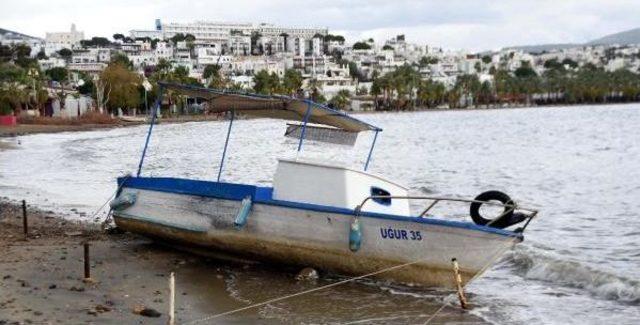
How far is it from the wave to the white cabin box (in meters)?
3.43

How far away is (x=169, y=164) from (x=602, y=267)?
99.0ft

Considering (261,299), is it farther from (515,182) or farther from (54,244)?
(515,182)

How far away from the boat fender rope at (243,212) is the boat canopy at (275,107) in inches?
75.2

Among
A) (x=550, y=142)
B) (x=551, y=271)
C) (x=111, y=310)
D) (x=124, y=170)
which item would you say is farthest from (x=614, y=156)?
(x=111, y=310)

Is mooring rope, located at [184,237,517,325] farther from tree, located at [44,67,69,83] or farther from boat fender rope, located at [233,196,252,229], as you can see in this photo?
tree, located at [44,67,69,83]

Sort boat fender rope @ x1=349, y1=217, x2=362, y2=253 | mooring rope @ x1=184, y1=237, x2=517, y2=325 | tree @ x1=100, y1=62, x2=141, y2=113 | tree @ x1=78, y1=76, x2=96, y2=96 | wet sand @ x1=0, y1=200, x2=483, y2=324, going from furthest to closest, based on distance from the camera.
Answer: tree @ x1=78, y1=76, x2=96, y2=96 → tree @ x1=100, y1=62, x2=141, y2=113 → boat fender rope @ x1=349, y1=217, x2=362, y2=253 → mooring rope @ x1=184, y1=237, x2=517, y2=325 → wet sand @ x1=0, y1=200, x2=483, y2=324

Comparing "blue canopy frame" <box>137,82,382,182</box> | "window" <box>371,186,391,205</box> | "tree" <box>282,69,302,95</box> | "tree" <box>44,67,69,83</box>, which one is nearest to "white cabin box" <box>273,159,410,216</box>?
"window" <box>371,186,391,205</box>

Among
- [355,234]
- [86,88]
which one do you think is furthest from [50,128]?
[355,234]

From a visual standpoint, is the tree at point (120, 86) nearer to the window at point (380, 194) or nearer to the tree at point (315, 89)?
the tree at point (315, 89)

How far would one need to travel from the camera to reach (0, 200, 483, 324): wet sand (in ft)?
35.7

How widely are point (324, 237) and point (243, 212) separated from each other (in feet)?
5.02

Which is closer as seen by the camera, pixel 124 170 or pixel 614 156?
pixel 124 170

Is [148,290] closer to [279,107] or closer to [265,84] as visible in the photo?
[279,107]

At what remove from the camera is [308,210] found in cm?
1369
